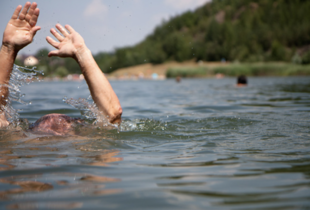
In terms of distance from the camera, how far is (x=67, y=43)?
3.20 metres

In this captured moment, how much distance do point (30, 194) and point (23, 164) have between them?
698mm

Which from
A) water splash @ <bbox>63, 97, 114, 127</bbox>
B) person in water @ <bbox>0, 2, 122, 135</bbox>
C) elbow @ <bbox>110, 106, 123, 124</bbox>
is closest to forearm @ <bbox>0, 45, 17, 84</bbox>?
person in water @ <bbox>0, 2, 122, 135</bbox>

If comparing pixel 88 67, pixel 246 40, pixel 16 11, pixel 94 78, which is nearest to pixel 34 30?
pixel 16 11

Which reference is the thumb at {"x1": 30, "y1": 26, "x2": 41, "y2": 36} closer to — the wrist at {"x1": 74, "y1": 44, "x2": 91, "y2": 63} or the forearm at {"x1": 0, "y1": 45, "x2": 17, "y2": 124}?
the forearm at {"x1": 0, "y1": 45, "x2": 17, "y2": 124}

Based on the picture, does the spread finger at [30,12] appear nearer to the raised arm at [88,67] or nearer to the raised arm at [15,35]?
the raised arm at [15,35]

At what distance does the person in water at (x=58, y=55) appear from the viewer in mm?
3180

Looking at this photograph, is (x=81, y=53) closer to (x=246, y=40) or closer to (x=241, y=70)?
(x=241, y=70)

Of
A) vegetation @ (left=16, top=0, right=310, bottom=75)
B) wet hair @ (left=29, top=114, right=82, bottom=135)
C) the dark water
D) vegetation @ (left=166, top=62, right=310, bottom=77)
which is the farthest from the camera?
vegetation @ (left=16, top=0, right=310, bottom=75)

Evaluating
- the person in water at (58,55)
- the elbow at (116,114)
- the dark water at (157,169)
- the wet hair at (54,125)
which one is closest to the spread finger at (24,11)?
the person in water at (58,55)

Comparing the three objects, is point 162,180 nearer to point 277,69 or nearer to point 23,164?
point 23,164

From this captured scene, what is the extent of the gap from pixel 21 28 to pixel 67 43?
0.53 meters

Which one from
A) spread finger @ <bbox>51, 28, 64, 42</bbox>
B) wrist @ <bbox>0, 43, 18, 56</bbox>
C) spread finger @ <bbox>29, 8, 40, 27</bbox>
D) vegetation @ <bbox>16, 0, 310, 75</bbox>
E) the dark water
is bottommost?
the dark water

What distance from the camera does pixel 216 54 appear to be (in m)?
72.1

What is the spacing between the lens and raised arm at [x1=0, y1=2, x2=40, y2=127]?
326 cm
